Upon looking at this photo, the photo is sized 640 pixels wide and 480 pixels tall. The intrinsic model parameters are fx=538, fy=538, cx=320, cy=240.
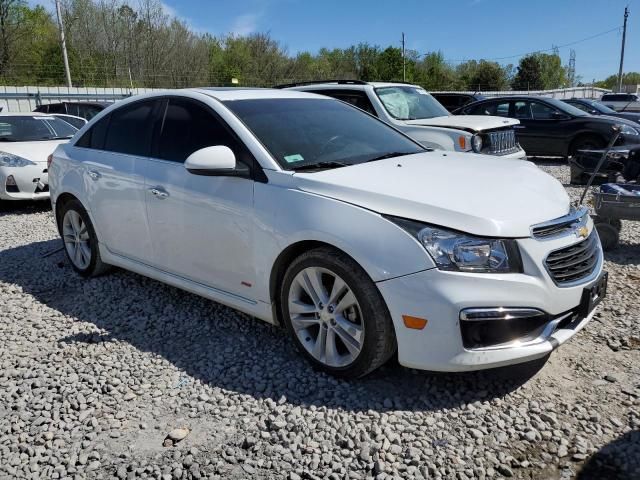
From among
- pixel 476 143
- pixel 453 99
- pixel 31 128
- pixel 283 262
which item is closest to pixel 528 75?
pixel 453 99

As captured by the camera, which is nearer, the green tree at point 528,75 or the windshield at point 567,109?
the windshield at point 567,109

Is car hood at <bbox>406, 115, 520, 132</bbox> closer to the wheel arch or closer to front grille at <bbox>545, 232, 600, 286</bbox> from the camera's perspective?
front grille at <bbox>545, 232, 600, 286</bbox>

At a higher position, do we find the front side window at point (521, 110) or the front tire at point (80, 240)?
the front side window at point (521, 110)

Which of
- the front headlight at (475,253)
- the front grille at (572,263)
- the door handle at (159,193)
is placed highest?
the door handle at (159,193)

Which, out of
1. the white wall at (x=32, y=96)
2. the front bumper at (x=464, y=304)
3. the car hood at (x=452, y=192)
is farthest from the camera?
the white wall at (x=32, y=96)

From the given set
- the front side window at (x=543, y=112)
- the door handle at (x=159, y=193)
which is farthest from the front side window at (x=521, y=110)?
the door handle at (x=159, y=193)

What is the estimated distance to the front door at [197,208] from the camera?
3414 millimetres

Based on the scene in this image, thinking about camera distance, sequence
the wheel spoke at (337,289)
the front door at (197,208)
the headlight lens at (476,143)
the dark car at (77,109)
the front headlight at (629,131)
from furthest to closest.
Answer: the dark car at (77,109) → the front headlight at (629,131) → the headlight lens at (476,143) → the front door at (197,208) → the wheel spoke at (337,289)

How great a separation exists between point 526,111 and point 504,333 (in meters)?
11.5

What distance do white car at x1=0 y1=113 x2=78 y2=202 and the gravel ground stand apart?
453 centimetres

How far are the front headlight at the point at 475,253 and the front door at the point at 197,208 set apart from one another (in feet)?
4.03

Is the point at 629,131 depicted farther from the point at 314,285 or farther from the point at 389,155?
the point at 314,285

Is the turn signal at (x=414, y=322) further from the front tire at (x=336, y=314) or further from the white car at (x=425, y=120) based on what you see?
the white car at (x=425, y=120)

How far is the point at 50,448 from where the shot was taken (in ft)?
8.79
